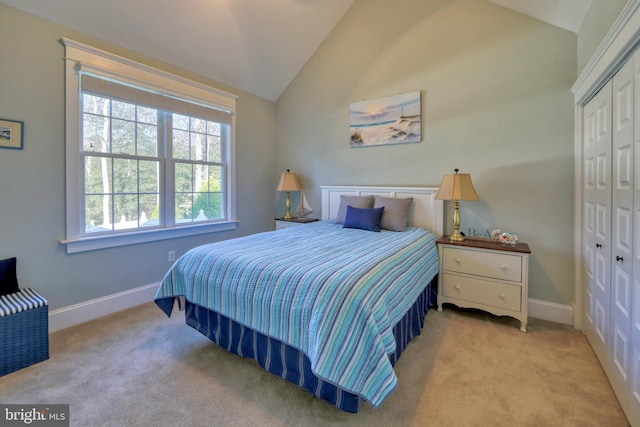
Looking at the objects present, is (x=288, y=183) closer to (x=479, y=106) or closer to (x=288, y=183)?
(x=288, y=183)

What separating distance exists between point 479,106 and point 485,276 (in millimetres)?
1705

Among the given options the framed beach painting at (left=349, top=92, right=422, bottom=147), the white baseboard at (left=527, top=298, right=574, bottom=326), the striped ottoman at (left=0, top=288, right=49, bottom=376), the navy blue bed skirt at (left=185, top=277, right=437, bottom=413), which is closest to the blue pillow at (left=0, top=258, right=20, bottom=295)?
the striped ottoman at (left=0, top=288, right=49, bottom=376)

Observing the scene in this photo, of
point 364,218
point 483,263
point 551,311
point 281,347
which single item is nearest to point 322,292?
point 281,347

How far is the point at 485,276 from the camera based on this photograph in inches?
102

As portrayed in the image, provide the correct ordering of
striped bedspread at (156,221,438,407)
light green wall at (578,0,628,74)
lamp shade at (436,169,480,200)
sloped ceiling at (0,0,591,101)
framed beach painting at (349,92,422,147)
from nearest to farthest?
striped bedspread at (156,221,438,407) → light green wall at (578,0,628,74) → sloped ceiling at (0,0,591,101) → lamp shade at (436,169,480,200) → framed beach painting at (349,92,422,147)

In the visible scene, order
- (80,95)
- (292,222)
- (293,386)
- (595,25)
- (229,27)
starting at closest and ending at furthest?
1. (293,386)
2. (595,25)
3. (80,95)
4. (229,27)
5. (292,222)

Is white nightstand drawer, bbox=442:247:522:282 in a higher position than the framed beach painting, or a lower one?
lower

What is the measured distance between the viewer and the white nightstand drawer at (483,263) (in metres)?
2.46

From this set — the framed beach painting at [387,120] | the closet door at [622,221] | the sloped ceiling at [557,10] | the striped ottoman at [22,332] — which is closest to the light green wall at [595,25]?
the sloped ceiling at [557,10]

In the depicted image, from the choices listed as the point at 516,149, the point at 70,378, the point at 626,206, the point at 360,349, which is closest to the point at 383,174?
the point at 516,149

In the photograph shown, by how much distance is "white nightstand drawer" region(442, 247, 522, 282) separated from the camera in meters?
2.46

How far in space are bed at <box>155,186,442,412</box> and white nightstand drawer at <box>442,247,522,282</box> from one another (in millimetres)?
156

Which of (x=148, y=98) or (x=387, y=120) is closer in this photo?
(x=148, y=98)

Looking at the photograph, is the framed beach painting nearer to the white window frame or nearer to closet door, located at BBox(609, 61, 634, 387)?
closet door, located at BBox(609, 61, 634, 387)
